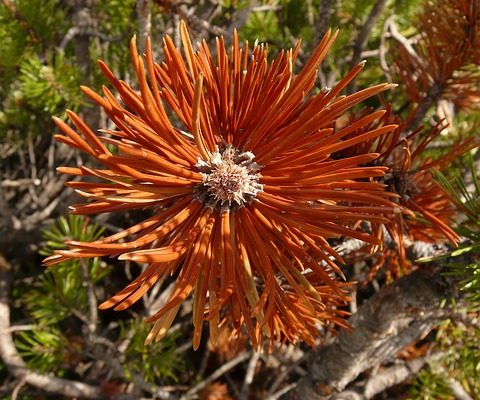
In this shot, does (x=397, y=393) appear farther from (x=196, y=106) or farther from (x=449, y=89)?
(x=196, y=106)

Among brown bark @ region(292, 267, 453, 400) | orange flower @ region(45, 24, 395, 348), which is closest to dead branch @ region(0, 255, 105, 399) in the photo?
brown bark @ region(292, 267, 453, 400)

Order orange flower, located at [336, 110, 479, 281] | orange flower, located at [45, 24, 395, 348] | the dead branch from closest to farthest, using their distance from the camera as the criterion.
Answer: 1. orange flower, located at [45, 24, 395, 348]
2. orange flower, located at [336, 110, 479, 281]
3. the dead branch

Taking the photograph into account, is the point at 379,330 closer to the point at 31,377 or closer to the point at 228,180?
the point at 228,180

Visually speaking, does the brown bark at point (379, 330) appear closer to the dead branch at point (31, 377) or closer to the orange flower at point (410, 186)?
the orange flower at point (410, 186)

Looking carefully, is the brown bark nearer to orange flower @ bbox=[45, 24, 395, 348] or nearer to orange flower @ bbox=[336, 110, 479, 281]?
orange flower @ bbox=[336, 110, 479, 281]

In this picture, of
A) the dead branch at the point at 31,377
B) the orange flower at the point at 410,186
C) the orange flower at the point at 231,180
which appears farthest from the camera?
the dead branch at the point at 31,377

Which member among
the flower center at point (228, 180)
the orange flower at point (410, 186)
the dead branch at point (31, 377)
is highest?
the flower center at point (228, 180)

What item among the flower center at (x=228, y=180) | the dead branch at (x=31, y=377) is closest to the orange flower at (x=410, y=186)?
the flower center at (x=228, y=180)

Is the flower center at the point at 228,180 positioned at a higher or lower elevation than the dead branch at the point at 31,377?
higher

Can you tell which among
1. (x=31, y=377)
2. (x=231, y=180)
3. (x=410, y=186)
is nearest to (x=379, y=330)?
(x=410, y=186)
